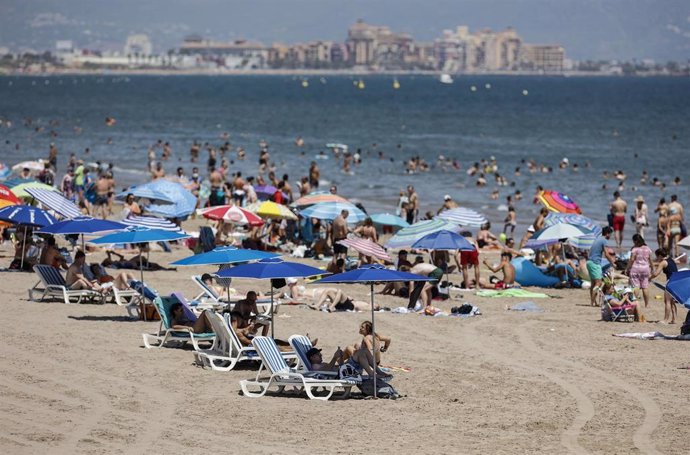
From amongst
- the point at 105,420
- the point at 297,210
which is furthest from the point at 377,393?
the point at 297,210

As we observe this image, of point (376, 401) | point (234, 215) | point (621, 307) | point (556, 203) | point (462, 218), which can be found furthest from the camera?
point (556, 203)

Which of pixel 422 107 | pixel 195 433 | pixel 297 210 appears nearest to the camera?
pixel 195 433

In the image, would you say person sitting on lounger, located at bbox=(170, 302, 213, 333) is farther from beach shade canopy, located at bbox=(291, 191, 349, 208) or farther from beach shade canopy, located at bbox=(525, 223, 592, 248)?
beach shade canopy, located at bbox=(291, 191, 349, 208)

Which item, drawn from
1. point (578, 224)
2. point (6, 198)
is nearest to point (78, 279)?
point (6, 198)

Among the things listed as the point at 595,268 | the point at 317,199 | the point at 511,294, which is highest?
the point at 317,199

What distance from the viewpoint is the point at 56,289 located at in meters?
17.1

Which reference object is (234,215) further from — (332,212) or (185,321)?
(185,321)

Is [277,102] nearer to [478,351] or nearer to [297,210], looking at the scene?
[297,210]

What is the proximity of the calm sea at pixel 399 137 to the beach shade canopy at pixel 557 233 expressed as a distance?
10.8m

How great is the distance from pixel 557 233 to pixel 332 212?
462 centimetres

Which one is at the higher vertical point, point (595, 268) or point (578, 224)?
point (578, 224)

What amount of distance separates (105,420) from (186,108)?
89.2m

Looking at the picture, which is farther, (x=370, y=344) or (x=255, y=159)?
(x=255, y=159)

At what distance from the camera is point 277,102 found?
11575 cm
